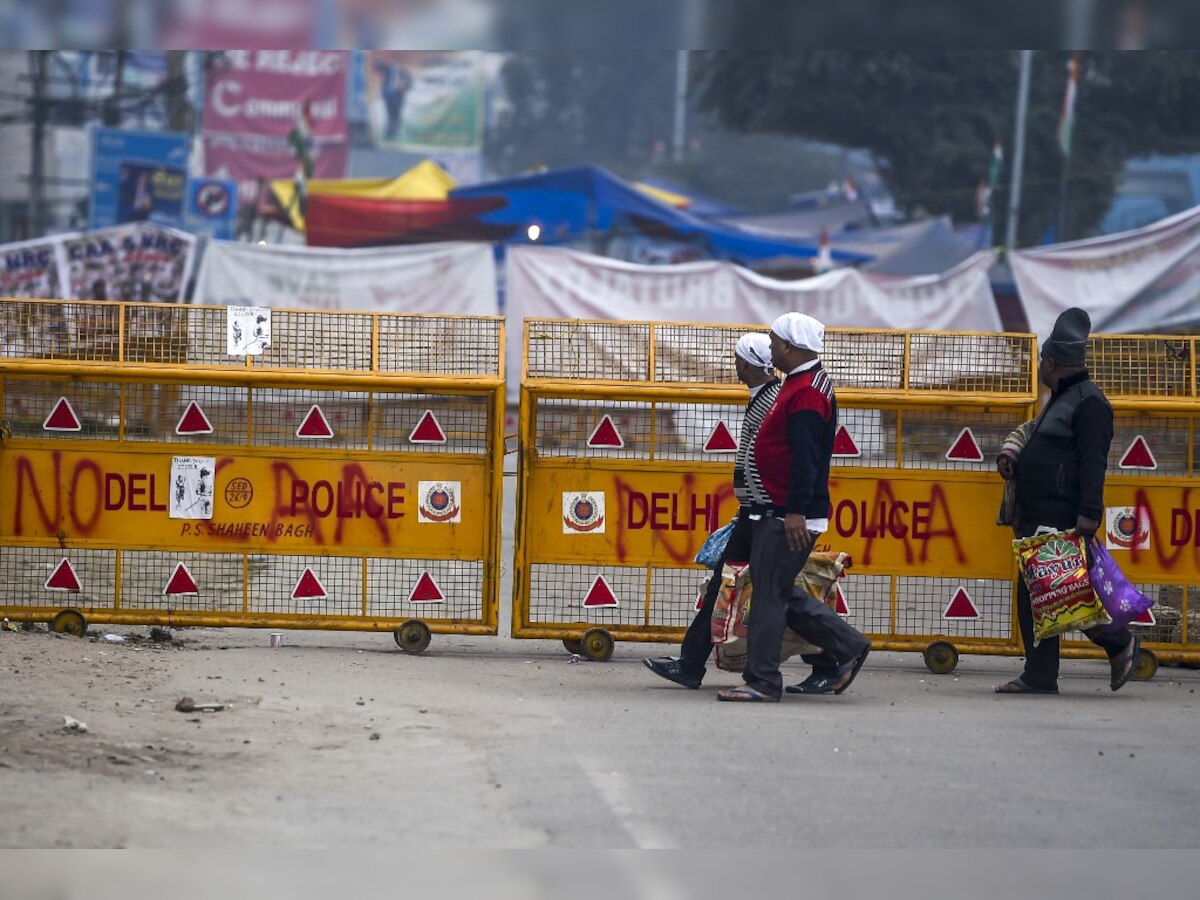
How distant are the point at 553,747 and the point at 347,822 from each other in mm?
1494

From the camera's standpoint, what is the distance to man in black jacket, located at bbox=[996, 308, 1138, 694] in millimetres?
8703

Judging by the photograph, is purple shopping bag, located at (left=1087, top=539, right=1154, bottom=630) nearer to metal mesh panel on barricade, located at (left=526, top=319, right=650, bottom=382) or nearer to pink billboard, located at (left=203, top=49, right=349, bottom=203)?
metal mesh panel on barricade, located at (left=526, top=319, right=650, bottom=382)

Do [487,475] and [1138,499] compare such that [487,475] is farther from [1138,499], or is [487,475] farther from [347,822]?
[347,822]

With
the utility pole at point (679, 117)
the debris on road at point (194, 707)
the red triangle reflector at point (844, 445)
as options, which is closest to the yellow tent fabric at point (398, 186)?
the utility pole at point (679, 117)

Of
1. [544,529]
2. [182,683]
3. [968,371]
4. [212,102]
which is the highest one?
[212,102]

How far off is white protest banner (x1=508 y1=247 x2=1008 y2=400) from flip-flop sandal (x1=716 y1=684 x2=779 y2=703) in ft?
56.8

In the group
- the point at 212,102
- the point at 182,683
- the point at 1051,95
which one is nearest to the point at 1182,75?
the point at 1051,95

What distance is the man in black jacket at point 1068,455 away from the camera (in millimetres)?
8703

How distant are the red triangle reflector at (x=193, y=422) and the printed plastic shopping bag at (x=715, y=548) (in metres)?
2.92

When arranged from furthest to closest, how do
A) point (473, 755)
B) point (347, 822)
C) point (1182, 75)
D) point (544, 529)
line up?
point (1182, 75)
point (544, 529)
point (473, 755)
point (347, 822)

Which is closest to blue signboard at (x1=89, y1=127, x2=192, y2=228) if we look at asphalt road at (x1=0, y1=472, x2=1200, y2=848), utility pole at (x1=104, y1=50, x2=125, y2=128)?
utility pole at (x1=104, y1=50, x2=125, y2=128)

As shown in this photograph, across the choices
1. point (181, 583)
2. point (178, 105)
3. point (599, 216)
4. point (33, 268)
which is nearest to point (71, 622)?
point (181, 583)

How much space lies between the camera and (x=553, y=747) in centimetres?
703

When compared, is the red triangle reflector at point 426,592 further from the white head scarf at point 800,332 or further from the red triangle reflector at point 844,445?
the white head scarf at point 800,332
